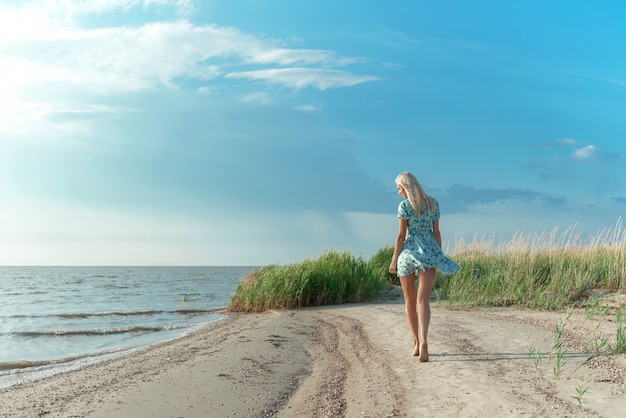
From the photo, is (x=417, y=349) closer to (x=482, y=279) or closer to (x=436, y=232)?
(x=436, y=232)

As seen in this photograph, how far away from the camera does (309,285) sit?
590 inches

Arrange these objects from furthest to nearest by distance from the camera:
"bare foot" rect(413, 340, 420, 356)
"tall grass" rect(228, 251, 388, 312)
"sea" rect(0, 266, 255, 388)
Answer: "tall grass" rect(228, 251, 388, 312)
"sea" rect(0, 266, 255, 388)
"bare foot" rect(413, 340, 420, 356)

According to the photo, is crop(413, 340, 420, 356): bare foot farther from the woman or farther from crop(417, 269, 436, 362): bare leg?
crop(417, 269, 436, 362): bare leg

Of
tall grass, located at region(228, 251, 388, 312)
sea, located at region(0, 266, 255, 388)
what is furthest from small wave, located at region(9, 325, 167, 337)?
tall grass, located at region(228, 251, 388, 312)

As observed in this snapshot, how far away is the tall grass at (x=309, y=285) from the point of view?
14.6 metres

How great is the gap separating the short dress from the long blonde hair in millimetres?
64

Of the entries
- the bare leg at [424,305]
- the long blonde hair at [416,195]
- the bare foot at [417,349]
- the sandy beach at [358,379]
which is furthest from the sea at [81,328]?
the long blonde hair at [416,195]

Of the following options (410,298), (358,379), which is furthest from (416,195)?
(358,379)

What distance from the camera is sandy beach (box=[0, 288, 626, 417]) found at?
4766mm

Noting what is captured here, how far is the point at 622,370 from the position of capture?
17.7 ft

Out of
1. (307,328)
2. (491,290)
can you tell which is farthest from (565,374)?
(491,290)

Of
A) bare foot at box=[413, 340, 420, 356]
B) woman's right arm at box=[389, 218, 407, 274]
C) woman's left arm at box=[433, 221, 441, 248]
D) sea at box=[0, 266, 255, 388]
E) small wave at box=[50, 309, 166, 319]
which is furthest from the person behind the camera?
small wave at box=[50, 309, 166, 319]

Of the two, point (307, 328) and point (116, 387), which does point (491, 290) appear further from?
point (116, 387)

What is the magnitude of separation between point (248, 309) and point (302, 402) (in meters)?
10.00
